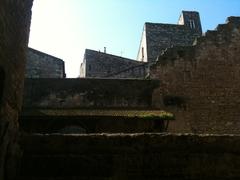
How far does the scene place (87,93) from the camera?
1391cm

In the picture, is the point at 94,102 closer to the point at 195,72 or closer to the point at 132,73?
the point at 195,72

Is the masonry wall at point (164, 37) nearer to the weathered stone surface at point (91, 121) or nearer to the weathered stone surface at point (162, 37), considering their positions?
the weathered stone surface at point (162, 37)

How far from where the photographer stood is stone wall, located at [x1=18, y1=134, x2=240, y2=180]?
564 centimetres

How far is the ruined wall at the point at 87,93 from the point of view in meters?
13.7

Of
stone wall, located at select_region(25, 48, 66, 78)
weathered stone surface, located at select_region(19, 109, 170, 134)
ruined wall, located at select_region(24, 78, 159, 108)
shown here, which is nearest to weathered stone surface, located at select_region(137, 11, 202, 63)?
stone wall, located at select_region(25, 48, 66, 78)

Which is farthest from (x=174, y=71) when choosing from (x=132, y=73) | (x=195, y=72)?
(x=132, y=73)

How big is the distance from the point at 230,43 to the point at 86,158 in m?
11.9

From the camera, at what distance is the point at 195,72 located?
50.5 ft

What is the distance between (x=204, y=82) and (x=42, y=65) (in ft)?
26.5

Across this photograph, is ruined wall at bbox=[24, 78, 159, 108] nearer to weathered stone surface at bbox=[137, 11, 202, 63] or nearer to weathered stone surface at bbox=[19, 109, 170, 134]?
weathered stone surface at bbox=[19, 109, 170, 134]

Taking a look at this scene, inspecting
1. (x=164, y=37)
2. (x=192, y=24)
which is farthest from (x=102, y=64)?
(x=192, y=24)

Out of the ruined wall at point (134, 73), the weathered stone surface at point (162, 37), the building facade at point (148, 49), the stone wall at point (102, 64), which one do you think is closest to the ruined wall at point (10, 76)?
the ruined wall at point (134, 73)

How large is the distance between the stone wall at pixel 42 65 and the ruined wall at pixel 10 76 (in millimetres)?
12051

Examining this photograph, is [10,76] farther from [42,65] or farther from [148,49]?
[148,49]
